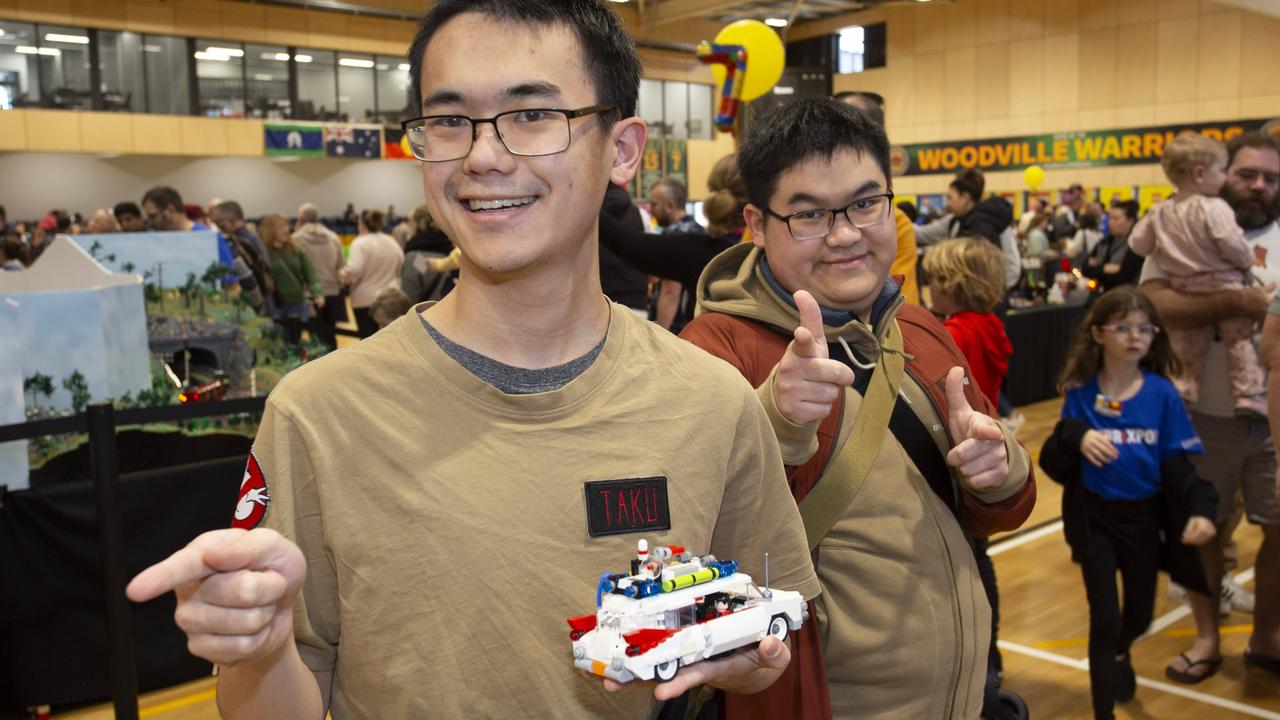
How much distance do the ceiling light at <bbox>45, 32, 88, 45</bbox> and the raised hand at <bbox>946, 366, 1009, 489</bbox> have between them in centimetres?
2336

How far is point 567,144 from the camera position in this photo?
1.26 metres

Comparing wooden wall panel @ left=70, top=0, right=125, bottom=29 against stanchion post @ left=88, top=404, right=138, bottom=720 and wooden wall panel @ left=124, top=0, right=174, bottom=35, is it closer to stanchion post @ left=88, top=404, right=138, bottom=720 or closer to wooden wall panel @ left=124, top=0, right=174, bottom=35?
wooden wall panel @ left=124, top=0, right=174, bottom=35

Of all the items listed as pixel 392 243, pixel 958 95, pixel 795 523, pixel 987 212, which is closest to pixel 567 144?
pixel 795 523

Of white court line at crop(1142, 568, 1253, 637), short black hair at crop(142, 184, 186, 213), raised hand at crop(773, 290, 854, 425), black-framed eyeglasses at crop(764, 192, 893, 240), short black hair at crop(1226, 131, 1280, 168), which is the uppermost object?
short black hair at crop(142, 184, 186, 213)

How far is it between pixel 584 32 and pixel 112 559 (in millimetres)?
3096

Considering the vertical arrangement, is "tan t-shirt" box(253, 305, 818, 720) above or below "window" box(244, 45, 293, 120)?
below

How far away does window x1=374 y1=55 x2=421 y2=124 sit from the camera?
25.5 metres

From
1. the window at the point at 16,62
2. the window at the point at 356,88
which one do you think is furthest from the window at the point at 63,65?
the window at the point at 356,88

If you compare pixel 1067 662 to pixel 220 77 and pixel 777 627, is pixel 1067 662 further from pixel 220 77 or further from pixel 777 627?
pixel 220 77

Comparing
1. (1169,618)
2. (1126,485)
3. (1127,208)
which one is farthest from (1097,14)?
(1126,485)

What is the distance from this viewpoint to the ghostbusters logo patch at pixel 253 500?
45.8 inches

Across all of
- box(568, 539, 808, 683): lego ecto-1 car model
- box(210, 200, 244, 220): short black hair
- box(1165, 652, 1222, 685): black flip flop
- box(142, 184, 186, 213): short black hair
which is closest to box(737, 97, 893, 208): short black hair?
box(568, 539, 808, 683): lego ecto-1 car model

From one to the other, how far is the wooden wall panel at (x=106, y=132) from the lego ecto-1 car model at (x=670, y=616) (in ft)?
78.1

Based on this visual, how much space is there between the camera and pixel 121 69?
21.8 meters
